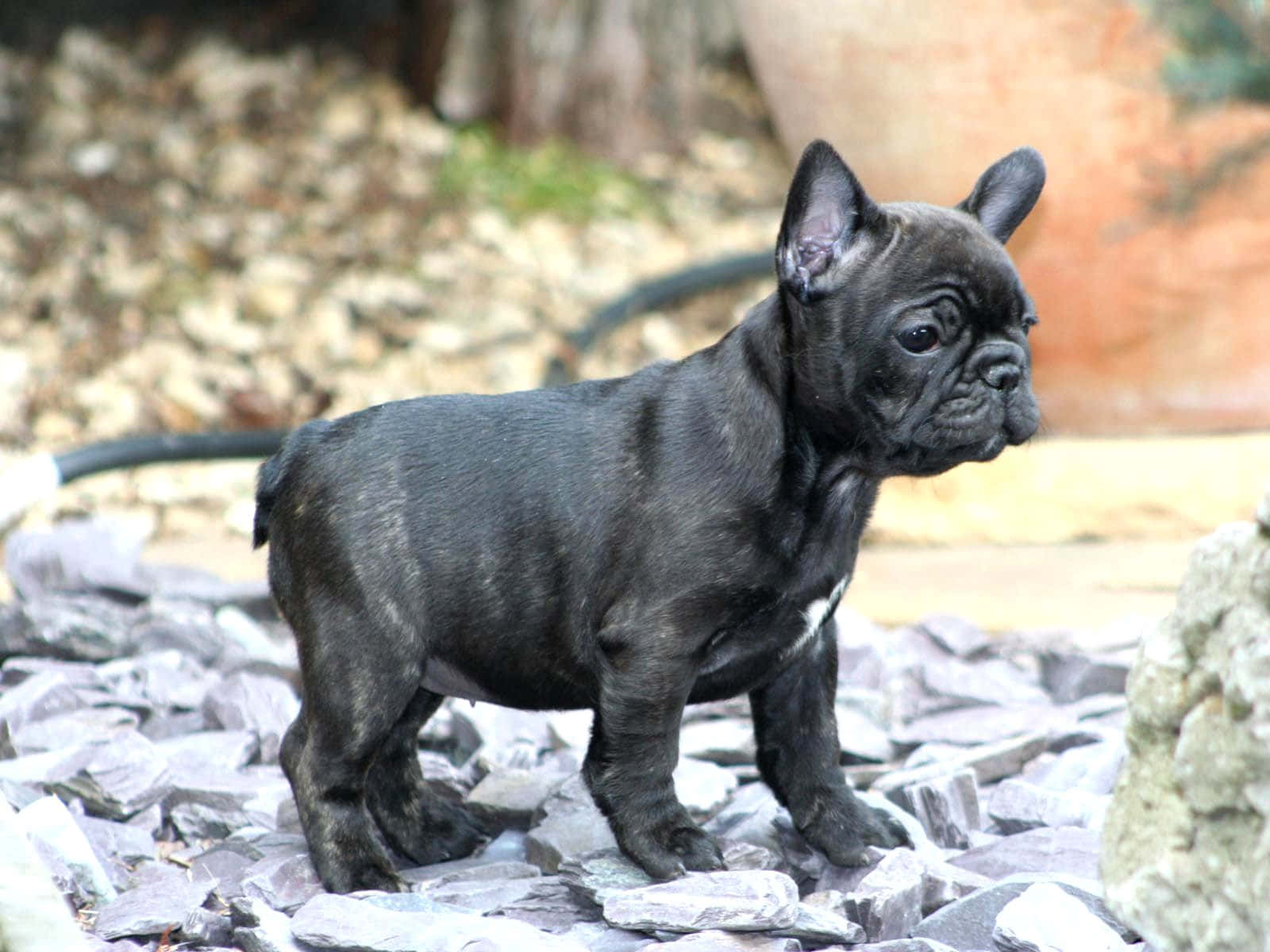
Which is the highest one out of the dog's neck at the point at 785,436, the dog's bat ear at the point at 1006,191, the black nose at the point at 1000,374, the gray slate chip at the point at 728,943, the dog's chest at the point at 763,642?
the dog's bat ear at the point at 1006,191

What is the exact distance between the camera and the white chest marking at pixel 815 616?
311 centimetres

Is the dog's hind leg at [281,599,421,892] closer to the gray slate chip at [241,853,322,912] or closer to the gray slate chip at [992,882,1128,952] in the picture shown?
the gray slate chip at [241,853,322,912]

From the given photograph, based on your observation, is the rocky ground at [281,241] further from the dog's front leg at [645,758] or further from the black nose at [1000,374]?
the black nose at [1000,374]

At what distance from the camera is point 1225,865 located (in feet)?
6.93

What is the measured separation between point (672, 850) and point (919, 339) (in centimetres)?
103

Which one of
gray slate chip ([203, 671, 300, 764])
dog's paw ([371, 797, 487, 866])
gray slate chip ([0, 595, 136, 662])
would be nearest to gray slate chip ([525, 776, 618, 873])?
dog's paw ([371, 797, 487, 866])

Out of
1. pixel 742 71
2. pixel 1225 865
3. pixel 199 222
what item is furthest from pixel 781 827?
pixel 742 71

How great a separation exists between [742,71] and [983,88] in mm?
4401

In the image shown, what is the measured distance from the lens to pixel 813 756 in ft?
10.9

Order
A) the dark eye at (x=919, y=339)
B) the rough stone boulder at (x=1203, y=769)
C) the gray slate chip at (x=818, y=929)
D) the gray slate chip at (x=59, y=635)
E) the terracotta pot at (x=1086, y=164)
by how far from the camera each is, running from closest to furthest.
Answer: the rough stone boulder at (x=1203, y=769)
the gray slate chip at (x=818, y=929)
the dark eye at (x=919, y=339)
the gray slate chip at (x=59, y=635)
the terracotta pot at (x=1086, y=164)

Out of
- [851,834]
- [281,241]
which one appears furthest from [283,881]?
[281,241]

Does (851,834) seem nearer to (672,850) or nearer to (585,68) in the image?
(672,850)

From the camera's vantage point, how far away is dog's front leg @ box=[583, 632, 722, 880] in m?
3.02

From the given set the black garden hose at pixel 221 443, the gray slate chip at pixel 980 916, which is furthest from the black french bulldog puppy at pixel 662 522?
the black garden hose at pixel 221 443
